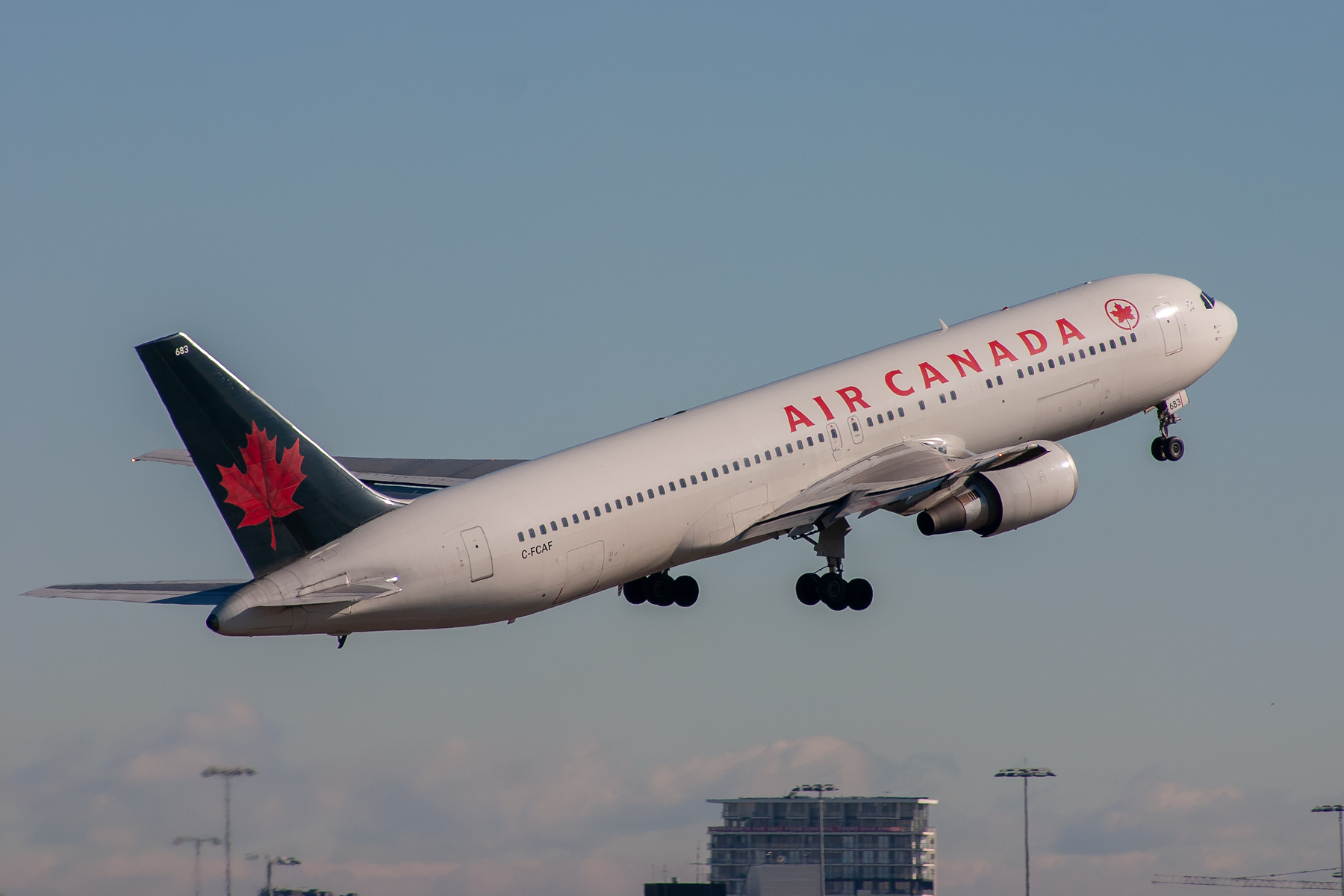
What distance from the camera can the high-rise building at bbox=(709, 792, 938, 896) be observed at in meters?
138

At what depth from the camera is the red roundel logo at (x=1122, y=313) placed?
55.9 metres

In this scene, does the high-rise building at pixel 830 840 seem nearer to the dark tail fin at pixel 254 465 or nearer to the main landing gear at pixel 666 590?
the main landing gear at pixel 666 590

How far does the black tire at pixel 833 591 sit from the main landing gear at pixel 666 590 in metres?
4.38

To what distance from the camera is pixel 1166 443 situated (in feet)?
197

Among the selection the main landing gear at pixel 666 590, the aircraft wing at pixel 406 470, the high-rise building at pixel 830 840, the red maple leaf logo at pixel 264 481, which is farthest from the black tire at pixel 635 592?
the high-rise building at pixel 830 840

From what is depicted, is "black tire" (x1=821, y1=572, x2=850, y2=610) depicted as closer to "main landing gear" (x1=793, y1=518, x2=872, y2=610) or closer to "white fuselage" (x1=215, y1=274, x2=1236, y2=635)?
"main landing gear" (x1=793, y1=518, x2=872, y2=610)

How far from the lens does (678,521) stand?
46812 millimetres

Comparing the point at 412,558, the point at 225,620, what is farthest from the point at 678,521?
the point at 225,620

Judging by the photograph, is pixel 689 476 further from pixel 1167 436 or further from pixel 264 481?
pixel 1167 436

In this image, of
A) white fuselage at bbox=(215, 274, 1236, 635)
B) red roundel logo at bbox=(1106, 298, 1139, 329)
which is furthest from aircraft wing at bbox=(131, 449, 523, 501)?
red roundel logo at bbox=(1106, 298, 1139, 329)

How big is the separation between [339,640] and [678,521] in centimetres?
917

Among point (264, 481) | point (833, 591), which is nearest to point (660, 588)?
point (833, 591)

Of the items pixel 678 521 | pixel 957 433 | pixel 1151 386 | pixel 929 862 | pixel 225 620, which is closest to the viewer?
pixel 225 620

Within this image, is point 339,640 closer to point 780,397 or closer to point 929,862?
point 780,397
